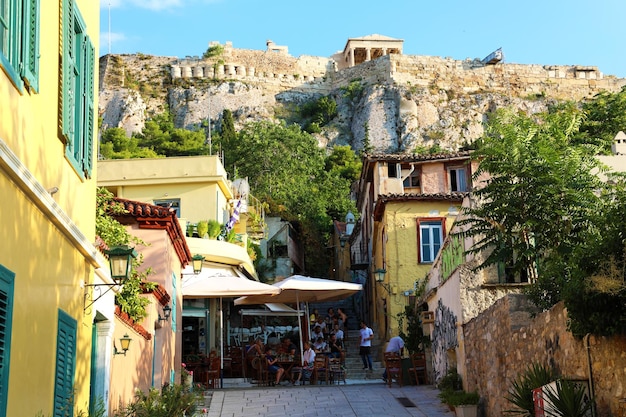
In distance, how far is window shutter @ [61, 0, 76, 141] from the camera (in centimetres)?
685

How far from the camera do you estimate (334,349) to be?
23984 millimetres

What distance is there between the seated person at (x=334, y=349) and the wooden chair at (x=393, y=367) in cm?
223

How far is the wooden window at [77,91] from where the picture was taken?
6.95 metres

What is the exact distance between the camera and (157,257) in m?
14.5

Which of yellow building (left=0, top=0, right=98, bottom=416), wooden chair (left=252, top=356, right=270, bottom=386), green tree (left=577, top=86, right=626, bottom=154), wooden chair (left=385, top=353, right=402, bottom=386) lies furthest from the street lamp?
green tree (left=577, top=86, right=626, bottom=154)

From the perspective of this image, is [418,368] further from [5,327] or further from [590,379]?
[5,327]

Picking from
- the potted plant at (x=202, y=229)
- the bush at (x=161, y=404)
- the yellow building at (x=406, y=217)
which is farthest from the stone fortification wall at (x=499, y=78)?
the bush at (x=161, y=404)

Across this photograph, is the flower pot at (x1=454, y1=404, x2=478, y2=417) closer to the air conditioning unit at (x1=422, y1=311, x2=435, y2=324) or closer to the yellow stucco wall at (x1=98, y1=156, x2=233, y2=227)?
the air conditioning unit at (x1=422, y1=311, x2=435, y2=324)

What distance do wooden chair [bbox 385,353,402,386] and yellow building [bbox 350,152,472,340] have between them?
4932 mm

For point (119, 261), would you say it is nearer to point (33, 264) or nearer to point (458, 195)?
point (33, 264)

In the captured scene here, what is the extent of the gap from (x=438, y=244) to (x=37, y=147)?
19801 mm

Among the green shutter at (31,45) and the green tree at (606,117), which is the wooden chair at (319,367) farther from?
the green tree at (606,117)

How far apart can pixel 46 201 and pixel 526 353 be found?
609 centimetres

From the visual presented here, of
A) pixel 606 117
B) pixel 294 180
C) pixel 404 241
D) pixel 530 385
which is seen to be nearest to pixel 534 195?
pixel 530 385
